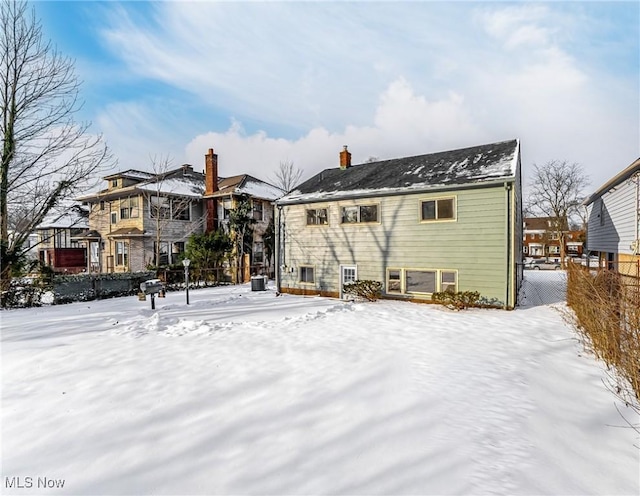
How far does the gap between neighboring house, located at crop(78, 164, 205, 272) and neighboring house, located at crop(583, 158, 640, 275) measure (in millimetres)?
24996

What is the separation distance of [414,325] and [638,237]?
1050cm

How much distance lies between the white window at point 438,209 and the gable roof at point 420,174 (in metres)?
0.59

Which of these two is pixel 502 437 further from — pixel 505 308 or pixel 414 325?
pixel 505 308

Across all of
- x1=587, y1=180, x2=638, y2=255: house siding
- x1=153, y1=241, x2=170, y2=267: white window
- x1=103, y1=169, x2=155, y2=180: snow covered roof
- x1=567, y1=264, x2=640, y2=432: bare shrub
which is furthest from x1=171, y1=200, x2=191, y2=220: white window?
x1=587, y1=180, x2=638, y2=255: house siding

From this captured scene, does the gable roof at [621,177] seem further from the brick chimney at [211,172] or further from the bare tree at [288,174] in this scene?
the bare tree at [288,174]

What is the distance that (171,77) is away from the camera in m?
13.7

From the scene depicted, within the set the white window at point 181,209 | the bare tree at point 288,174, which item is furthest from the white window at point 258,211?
the bare tree at point 288,174

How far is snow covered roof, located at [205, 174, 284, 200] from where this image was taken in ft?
82.0

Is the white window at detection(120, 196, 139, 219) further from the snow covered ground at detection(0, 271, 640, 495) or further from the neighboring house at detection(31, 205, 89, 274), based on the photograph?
the snow covered ground at detection(0, 271, 640, 495)

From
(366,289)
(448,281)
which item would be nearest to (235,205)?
(366,289)

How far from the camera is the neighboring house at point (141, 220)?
2372 cm

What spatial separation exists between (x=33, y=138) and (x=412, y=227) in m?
17.4

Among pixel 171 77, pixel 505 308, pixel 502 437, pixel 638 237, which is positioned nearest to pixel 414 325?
pixel 505 308

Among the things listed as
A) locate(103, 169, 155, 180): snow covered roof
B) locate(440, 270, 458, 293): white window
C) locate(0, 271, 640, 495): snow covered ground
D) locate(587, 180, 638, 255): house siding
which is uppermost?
locate(103, 169, 155, 180): snow covered roof
